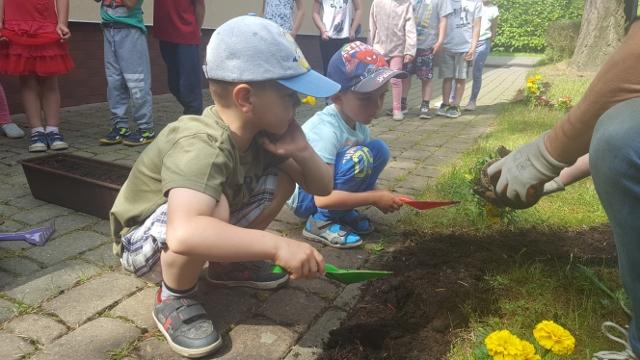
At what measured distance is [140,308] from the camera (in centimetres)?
203

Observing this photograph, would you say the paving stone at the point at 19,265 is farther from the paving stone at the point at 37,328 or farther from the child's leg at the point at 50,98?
the child's leg at the point at 50,98

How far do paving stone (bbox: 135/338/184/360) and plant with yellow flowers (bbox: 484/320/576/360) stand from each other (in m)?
1.04

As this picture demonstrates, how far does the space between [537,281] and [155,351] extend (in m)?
1.57

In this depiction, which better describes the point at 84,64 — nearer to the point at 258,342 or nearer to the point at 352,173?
the point at 352,173

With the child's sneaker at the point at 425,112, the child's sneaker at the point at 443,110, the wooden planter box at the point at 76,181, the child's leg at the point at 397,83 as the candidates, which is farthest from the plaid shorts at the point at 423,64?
the wooden planter box at the point at 76,181

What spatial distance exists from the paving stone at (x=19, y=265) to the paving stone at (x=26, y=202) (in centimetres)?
73

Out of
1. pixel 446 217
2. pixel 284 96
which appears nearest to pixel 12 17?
pixel 284 96

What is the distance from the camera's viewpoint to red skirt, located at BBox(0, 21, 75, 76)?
13.3 feet

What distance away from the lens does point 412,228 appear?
279 centimetres

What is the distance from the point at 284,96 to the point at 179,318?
2.89 feet

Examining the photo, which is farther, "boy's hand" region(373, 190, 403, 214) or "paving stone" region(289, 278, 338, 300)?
"boy's hand" region(373, 190, 403, 214)

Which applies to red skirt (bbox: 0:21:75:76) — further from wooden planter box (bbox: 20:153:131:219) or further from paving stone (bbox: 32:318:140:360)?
paving stone (bbox: 32:318:140:360)

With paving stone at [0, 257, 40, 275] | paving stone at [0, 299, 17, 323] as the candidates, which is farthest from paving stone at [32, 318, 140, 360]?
paving stone at [0, 257, 40, 275]

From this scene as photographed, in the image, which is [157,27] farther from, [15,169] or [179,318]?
[179,318]
